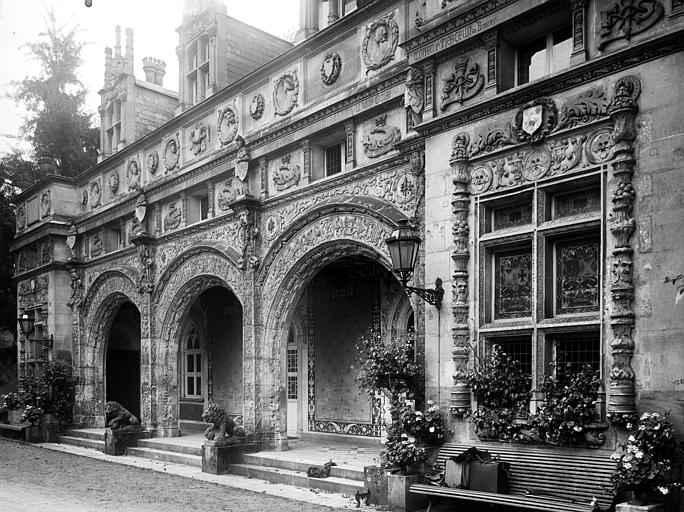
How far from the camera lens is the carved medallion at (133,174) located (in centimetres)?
1839

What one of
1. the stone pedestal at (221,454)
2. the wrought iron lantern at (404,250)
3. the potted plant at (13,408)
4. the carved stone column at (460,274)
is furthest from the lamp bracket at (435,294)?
the potted plant at (13,408)

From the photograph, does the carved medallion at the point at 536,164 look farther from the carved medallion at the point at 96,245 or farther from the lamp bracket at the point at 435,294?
the carved medallion at the point at 96,245

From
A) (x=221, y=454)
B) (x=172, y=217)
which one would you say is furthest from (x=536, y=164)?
(x=172, y=217)

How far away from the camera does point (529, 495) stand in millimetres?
7758

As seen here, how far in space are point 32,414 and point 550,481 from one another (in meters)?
15.8

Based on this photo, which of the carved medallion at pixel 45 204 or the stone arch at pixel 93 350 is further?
the carved medallion at pixel 45 204

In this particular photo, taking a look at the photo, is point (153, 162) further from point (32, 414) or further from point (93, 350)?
point (32, 414)

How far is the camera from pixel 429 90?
9.81 m

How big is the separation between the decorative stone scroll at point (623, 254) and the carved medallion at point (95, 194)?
16005mm

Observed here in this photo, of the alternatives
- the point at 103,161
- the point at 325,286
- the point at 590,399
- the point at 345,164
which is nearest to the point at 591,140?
the point at 590,399

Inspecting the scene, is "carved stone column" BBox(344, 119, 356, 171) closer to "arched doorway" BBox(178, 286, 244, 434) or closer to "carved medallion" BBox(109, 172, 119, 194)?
"arched doorway" BBox(178, 286, 244, 434)

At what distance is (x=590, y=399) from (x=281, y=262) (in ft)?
22.5

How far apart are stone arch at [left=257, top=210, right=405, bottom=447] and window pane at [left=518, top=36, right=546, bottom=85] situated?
3084 millimetres

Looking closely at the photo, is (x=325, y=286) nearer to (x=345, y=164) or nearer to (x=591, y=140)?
(x=345, y=164)
